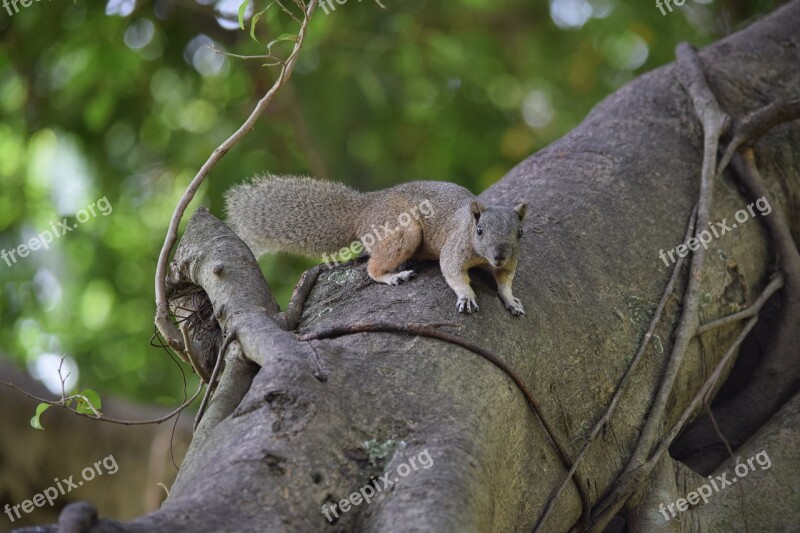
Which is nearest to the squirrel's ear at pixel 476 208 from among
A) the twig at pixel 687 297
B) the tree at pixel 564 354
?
the tree at pixel 564 354

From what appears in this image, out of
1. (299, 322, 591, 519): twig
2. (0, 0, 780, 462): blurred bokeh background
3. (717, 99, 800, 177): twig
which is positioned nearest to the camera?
(299, 322, 591, 519): twig

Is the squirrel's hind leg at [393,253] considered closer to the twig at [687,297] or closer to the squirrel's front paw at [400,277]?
the squirrel's front paw at [400,277]

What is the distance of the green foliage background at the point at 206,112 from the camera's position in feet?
21.2

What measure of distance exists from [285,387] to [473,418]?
55 centimetres

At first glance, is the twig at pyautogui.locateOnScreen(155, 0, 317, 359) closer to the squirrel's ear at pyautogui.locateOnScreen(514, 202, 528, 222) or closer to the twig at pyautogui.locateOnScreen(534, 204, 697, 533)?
the squirrel's ear at pyautogui.locateOnScreen(514, 202, 528, 222)

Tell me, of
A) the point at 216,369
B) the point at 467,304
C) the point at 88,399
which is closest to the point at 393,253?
the point at 467,304

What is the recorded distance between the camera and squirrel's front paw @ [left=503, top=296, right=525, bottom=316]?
307cm

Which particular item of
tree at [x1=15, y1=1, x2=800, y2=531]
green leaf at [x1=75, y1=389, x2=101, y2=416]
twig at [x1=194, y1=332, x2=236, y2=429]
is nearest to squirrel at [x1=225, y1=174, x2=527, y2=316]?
tree at [x1=15, y1=1, x2=800, y2=531]

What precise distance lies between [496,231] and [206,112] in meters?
5.65

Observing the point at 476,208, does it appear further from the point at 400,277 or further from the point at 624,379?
the point at 624,379

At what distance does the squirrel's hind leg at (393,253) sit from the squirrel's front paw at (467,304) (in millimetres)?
318

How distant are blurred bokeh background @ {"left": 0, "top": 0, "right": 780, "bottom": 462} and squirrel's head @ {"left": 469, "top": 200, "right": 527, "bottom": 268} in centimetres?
324

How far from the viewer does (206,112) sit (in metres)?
8.31

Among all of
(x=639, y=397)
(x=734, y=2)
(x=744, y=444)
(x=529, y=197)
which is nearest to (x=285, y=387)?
(x=639, y=397)
